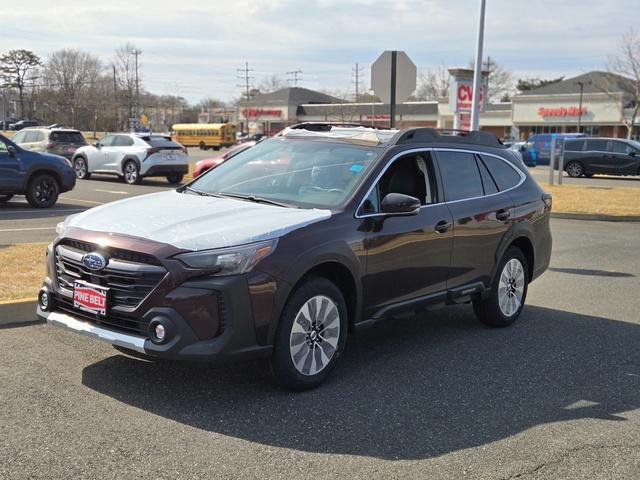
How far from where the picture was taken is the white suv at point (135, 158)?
22.6m

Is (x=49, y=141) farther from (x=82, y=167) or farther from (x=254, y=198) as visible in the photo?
(x=254, y=198)

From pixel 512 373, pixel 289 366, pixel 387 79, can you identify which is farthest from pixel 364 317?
pixel 387 79

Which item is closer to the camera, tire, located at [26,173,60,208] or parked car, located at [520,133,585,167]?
tire, located at [26,173,60,208]

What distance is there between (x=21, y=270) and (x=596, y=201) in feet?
51.2

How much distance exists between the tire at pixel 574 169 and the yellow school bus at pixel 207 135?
49.1m

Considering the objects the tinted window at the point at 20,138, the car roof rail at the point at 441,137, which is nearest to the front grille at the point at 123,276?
the car roof rail at the point at 441,137

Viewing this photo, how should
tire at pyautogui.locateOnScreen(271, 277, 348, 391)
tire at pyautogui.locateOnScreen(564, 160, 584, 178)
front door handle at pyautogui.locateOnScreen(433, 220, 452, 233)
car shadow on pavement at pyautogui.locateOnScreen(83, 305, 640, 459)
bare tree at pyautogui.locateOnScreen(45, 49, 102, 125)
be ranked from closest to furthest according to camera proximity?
car shadow on pavement at pyautogui.locateOnScreen(83, 305, 640, 459), tire at pyautogui.locateOnScreen(271, 277, 348, 391), front door handle at pyautogui.locateOnScreen(433, 220, 452, 233), tire at pyautogui.locateOnScreen(564, 160, 584, 178), bare tree at pyautogui.locateOnScreen(45, 49, 102, 125)

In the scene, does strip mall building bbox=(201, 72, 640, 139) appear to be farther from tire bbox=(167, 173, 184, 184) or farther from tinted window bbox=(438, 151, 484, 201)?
tinted window bbox=(438, 151, 484, 201)

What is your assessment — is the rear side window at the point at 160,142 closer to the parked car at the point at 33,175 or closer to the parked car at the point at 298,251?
the parked car at the point at 33,175

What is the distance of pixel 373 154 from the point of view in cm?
555

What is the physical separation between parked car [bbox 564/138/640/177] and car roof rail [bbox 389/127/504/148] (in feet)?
87.4

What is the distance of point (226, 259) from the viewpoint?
4.21m

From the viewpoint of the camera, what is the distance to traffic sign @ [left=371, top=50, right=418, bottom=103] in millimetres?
10438

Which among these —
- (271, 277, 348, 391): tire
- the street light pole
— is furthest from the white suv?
(271, 277, 348, 391): tire
